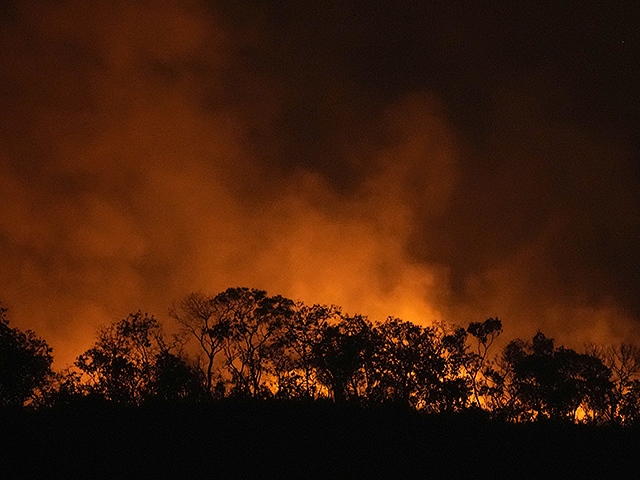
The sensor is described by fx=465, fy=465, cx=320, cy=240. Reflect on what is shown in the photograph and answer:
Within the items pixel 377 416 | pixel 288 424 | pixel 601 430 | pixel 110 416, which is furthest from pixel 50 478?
pixel 601 430

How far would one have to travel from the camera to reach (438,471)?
10.1 metres

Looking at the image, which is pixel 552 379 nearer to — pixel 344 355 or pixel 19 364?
pixel 344 355

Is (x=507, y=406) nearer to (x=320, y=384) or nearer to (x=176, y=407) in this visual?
(x=320, y=384)

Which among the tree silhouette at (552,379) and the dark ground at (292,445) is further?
the tree silhouette at (552,379)

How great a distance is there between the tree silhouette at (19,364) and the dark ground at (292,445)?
23.7 m

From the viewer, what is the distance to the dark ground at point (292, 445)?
381 inches

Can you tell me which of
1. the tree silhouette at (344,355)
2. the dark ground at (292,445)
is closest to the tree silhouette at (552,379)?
the tree silhouette at (344,355)

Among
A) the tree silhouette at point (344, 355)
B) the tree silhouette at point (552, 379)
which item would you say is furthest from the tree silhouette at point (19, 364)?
the tree silhouette at point (552, 379)

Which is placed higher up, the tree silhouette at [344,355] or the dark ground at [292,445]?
the tree silhouette at [344,355]

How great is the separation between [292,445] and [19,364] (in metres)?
29.0

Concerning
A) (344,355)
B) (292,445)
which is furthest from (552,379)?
(292,445)

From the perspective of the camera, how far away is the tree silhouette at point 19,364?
101 feet

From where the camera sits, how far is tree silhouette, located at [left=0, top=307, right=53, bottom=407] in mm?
30922

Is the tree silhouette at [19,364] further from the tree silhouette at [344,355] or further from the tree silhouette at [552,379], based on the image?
the tree silhouette at [552,379]
